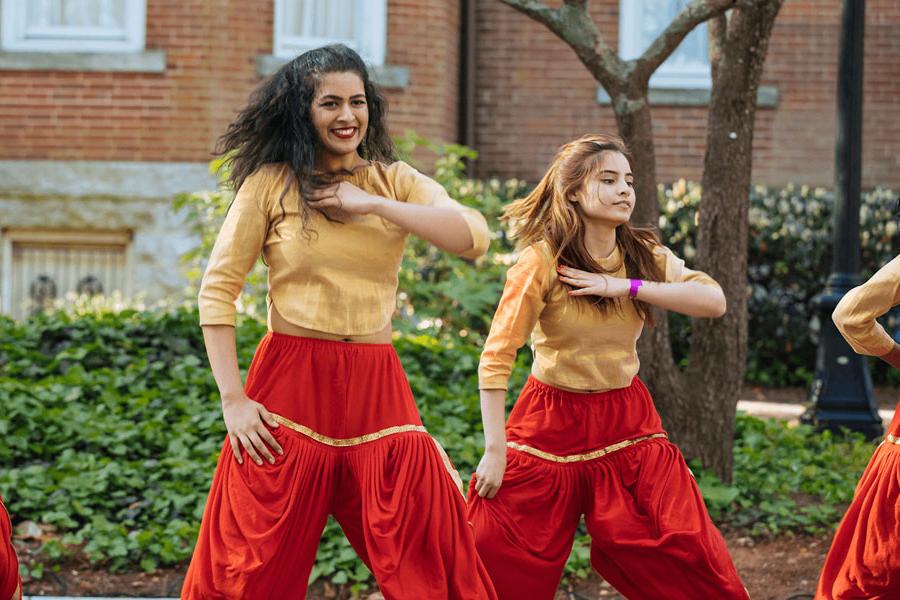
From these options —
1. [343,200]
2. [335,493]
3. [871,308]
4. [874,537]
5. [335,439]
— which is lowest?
[874,537]

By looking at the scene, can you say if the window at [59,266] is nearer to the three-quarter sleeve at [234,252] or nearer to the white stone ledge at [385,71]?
the white stone ledge at [385,71]

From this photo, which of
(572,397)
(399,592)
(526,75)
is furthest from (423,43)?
(399,592)

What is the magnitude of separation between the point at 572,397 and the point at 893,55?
899 cm

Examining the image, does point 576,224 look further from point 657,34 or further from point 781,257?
point 657,34

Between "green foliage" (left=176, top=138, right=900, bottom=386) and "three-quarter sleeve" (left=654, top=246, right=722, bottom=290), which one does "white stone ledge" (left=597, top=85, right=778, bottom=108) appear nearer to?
"green foliage" (left=176, top=138, right=900, bottom=386)

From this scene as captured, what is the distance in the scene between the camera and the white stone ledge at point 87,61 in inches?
447

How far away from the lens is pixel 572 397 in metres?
4.45

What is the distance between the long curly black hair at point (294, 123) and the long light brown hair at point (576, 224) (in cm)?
69

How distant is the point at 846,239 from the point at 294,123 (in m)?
5.23

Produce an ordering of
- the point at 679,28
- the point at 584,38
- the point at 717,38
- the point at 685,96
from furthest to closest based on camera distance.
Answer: the point at 685,96, the point at 717,38, the point at 584,38, the point at 679,28

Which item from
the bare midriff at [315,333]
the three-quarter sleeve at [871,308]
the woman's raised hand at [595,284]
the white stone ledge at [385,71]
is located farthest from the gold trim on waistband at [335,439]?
the white stone ledge at [385,71]

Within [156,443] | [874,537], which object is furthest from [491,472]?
[156,443]

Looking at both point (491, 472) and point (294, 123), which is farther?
point (491, 472)

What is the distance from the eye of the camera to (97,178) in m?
11.4
